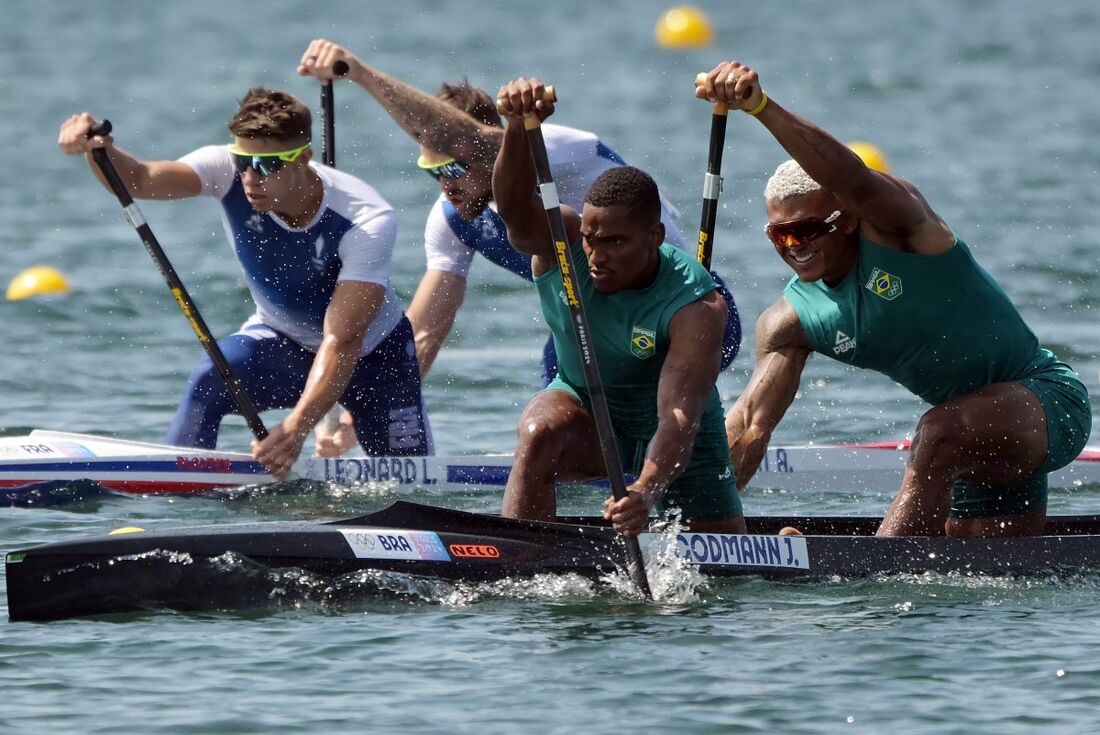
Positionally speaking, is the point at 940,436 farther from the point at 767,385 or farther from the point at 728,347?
the point at 728,347

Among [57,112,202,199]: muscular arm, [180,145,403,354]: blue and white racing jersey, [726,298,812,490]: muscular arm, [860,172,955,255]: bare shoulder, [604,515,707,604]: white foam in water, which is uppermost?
[57,112,202,199]: muscular arm

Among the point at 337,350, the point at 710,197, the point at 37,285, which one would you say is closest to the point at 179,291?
the point at 337,350

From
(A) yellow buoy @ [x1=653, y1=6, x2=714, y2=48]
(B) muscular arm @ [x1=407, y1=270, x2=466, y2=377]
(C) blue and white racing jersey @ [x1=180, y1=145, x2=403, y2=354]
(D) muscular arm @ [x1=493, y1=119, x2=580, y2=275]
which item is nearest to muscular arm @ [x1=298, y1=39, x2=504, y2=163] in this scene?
(C) blue and white racing jersey @ [x1=180, y1=145, x2=403, y2=354]

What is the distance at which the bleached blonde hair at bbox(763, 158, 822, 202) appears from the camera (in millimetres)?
6602

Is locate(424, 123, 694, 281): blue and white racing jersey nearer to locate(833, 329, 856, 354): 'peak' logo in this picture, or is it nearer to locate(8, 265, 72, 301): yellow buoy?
locate(833, 329, 856, 354): 'peak' logo

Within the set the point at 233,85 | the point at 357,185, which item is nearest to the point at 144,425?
the point at 357,185

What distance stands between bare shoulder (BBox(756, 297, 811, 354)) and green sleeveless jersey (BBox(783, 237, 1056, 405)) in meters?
0.04

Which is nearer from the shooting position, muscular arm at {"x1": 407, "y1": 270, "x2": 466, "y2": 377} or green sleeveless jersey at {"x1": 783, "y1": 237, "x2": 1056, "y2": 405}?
green sleeveless jersey at {"x1": 783, "y1": 237, "x2": 1056, "y2": 405}

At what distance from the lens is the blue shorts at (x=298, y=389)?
931 cm

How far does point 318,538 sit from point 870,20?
128 feet

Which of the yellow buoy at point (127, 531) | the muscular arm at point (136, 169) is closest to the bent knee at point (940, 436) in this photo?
the yellow buoy at point (127, 531)

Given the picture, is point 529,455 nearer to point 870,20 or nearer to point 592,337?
point 592,337

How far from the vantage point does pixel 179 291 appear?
366 inches

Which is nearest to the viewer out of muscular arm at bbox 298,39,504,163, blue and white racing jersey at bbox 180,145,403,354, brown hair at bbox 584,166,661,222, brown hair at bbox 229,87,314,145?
brown hair at bbox 584,166,661,222
